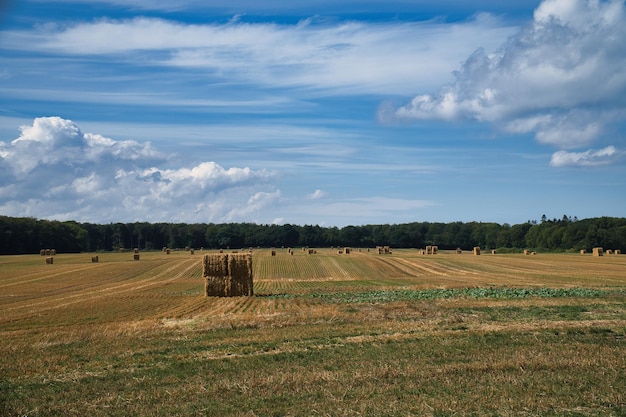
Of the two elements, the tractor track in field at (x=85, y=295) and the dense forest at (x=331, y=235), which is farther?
the dense forest at (x=331, y=235)

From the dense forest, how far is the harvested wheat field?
118209mm

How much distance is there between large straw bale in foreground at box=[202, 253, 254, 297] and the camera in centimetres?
4003

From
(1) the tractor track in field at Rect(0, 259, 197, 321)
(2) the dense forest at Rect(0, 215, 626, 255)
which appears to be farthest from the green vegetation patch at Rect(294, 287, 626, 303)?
(2) the dense forest at Rect(0, 215, 626, 255)

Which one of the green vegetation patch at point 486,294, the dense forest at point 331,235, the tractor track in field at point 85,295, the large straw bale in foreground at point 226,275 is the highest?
the dense forest at point 331,235

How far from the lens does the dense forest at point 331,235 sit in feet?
470

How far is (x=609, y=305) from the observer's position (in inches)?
1083

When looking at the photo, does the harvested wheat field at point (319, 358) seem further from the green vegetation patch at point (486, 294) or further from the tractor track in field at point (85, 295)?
the green vegetation patch at point (486, 294)

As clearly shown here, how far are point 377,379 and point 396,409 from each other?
7.60 ft

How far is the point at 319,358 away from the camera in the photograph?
1548 centimetres

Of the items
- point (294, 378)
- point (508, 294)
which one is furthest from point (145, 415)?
point (508, 294)

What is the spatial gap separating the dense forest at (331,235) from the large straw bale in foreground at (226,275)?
Result: 4145 inches

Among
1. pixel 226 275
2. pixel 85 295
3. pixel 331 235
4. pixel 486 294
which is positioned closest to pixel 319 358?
pixel 486 294

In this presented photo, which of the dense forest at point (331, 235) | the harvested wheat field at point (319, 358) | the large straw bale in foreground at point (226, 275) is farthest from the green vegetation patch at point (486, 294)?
the dense forest at point (331, 235)

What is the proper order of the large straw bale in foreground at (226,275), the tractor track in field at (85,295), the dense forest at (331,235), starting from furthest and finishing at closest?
the dense forest at (331,235)
the large straw bale in foreground at (226,275)
the tractor track in field at (85,295)
